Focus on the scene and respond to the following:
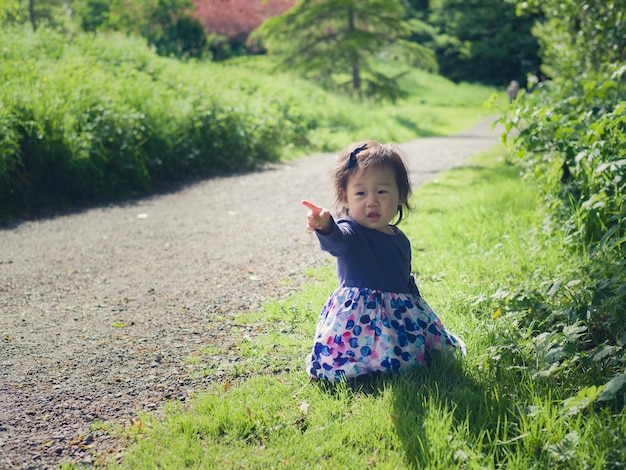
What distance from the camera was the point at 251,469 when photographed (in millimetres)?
2434

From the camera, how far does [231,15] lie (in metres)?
25.3

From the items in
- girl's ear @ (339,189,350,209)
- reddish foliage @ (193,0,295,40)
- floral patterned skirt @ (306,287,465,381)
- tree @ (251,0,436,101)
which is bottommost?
floral patterned skirt @ (306,287,465,381)

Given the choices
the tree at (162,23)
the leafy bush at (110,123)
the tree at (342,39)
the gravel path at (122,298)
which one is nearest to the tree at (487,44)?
the tree at (342,39)

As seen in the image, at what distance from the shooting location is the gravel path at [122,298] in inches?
116

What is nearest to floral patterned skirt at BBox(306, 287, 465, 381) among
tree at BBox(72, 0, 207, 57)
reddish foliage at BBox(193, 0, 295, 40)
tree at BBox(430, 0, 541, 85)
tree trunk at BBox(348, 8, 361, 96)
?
tree trunk at BBox(348, 8, 361, 96)

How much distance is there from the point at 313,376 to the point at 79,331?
1662 millimetres

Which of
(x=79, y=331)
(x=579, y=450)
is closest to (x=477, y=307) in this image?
(x=579, y=450)

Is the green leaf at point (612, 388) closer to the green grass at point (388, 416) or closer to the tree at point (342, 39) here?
the green grass at point (388, 416)

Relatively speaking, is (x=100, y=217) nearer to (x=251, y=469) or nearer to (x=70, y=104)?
(x=70, y=104)

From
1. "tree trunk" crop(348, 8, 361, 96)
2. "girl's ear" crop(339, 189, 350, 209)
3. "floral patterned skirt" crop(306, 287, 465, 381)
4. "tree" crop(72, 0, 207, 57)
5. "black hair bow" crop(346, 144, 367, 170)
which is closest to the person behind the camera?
"floral patterned skirt" crop(306, 287, 465, 381)

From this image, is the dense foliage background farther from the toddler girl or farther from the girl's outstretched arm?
the girl's outstretched arm

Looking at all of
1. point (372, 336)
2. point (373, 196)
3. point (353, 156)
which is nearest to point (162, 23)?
point (353, 156)

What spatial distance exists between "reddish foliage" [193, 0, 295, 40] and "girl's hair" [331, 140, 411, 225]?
74.8 ft

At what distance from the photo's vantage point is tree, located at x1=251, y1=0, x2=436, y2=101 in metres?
19.9
